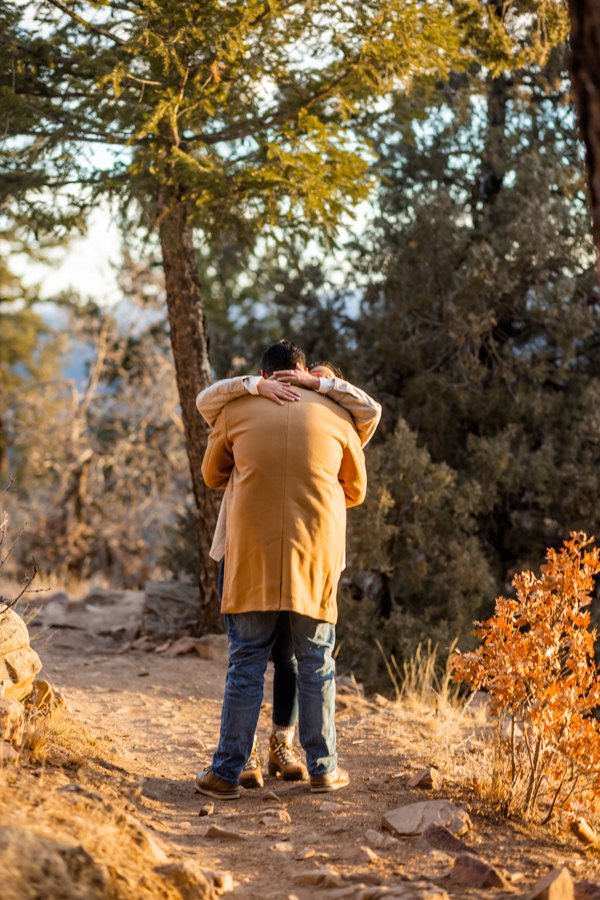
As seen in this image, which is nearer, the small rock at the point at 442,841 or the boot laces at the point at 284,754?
the small rock at the point at 442,841

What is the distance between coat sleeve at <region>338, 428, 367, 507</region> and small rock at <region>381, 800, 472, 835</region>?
56.6 inches

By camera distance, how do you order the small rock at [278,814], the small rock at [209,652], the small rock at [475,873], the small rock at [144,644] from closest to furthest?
the small rock at [475,873] → the small rock at [278,814] → the small rock at [209,652] → the small rock at [144,644]

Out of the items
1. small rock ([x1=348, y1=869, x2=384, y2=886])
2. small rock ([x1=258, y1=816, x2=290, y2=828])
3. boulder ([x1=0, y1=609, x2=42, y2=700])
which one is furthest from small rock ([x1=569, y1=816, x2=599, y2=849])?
boulder ([x1=0, y1=609, x2=42, y2=700])

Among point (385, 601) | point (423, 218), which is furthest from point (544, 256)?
point (385, 601)

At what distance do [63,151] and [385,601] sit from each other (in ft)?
18.5

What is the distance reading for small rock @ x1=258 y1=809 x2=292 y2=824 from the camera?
11.0 feet

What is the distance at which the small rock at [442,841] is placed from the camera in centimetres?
302

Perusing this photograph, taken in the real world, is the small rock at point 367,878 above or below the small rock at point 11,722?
below

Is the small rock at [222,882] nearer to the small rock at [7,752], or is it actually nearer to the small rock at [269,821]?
the small rock at [269,821]

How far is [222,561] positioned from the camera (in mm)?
3799

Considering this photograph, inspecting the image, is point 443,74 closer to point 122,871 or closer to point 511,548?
point 511,548

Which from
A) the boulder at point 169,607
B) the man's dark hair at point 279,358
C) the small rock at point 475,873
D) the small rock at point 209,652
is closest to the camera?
the small rock at point 475,873

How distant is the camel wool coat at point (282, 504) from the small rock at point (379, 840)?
0.95 m

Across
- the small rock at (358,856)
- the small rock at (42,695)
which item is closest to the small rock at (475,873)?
the small rock at (358,856)
